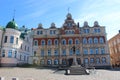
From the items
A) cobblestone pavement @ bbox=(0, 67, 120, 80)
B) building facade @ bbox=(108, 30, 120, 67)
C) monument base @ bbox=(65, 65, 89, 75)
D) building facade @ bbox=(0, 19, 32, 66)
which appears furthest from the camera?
building facade @ bbox=(108, 30, 120, 67)

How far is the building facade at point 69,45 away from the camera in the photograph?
136 feet

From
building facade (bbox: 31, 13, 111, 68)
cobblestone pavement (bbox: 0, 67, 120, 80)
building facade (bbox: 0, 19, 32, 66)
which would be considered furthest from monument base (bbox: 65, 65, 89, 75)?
building facade (bbox: 0, 19, 32, 66)

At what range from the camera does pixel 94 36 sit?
43.3 meters

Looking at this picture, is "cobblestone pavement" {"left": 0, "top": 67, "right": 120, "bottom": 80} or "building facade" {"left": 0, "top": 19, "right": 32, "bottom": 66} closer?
"cobblestone pavement" {"left": 0, "top": 67, "right": 120, "bottom": 80}

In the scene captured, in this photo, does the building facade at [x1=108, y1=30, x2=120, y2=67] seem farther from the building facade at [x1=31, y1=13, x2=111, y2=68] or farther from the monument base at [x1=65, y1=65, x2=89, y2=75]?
the monument base at [x1=65, y1=65, x2=89, y2=75]

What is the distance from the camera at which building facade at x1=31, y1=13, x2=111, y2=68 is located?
4153 centimetres

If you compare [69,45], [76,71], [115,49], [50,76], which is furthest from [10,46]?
[115,49]

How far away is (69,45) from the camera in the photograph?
43.1m

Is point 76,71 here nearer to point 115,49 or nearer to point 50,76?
point 50,76

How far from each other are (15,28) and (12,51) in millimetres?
6535

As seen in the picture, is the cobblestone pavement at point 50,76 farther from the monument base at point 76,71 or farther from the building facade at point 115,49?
the building facade at point 115,49

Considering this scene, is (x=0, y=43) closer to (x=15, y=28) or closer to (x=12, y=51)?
(x=12, y=51)

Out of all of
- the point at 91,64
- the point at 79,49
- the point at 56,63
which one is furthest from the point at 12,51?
the point at 91,64

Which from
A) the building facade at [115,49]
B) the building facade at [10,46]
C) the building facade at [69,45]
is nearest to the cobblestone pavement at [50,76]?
the building facade at [10,46]
